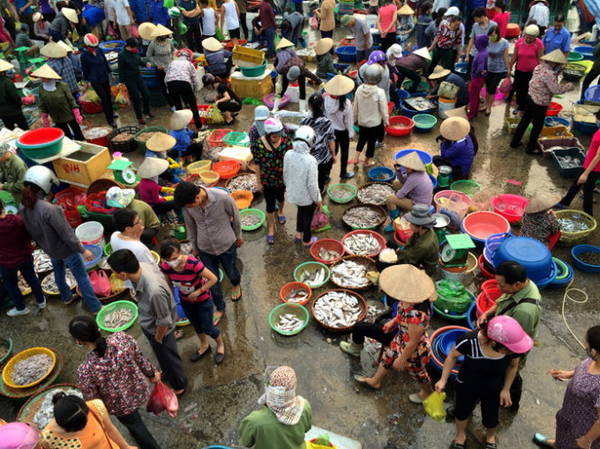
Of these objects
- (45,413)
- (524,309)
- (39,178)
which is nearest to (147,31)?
(39,178)

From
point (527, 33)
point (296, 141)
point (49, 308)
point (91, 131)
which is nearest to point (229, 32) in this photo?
point (91, 131)

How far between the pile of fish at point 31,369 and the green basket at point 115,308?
63 cm

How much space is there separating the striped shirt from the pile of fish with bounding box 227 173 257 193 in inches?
137

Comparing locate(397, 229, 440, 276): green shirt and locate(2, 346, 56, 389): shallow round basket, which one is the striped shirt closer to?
locate(2, 346, 56, 389): shallow round basket

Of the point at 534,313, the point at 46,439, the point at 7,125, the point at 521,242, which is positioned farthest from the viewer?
the point at 7,125

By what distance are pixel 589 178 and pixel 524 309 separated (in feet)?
12.4

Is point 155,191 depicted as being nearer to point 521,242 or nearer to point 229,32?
point 521,242

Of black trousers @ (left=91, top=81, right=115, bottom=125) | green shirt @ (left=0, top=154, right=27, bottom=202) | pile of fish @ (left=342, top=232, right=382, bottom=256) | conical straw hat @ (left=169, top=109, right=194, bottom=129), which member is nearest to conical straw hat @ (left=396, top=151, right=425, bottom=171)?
pile of fish @ (left=342, top=232, right=382, bottom=256)

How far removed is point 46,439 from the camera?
2715mm

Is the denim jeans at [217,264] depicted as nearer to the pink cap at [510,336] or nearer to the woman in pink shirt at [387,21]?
the pink cap at [510,336]

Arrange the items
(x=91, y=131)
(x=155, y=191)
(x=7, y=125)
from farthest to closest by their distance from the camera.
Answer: (x=91, y=131) < (x=7, y=125) < (x=155, y=191)

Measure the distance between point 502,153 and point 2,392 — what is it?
8469 millimetres

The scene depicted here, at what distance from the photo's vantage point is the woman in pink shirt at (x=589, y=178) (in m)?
5.79

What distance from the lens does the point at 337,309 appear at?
5.18 m
